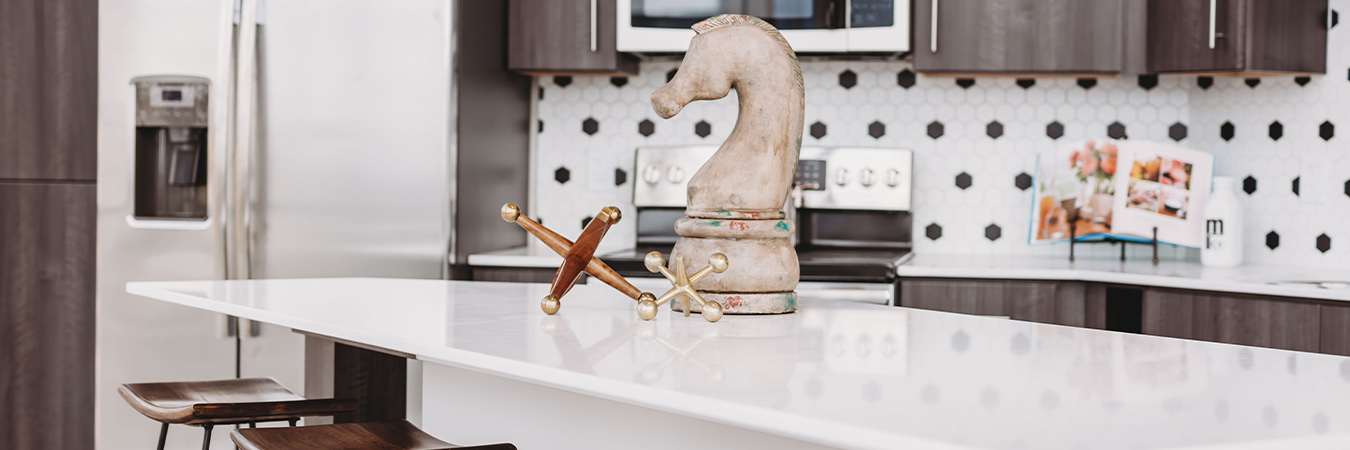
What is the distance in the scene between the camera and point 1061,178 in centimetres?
322

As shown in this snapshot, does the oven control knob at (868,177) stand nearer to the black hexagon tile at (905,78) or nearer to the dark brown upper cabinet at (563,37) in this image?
the black hexagon tile at (905,78)

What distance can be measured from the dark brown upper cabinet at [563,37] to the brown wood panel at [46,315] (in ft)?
4.03

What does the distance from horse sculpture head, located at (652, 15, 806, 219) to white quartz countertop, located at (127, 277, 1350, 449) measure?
17 centimetres

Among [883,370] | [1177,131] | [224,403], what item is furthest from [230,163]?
[1177,131]

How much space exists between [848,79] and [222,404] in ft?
7.56

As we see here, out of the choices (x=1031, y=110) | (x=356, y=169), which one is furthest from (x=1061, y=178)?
(x=356, y=169)

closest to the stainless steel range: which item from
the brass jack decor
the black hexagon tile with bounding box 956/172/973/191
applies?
the black hexagon tile with bounding box 956/172/973/191

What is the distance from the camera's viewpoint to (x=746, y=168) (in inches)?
58.7

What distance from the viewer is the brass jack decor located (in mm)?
1331

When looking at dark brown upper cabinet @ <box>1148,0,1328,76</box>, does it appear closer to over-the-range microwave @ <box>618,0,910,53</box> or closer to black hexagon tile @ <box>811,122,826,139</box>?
over-the-range microwave @ <box>618,0,910,53</box>

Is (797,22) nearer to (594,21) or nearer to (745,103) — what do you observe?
(594,21)

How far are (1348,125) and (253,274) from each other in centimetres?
294

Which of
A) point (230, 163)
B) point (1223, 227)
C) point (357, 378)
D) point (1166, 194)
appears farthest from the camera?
point (1166, 194)

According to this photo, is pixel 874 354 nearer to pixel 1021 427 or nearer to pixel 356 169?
pixel 1021 427
